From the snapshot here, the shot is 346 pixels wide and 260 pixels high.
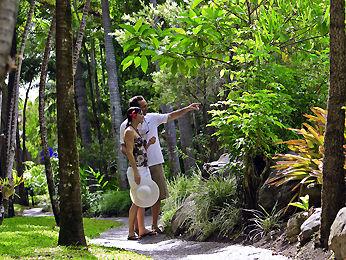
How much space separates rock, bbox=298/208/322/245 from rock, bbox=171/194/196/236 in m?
2.93

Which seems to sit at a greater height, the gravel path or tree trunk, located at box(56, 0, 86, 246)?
tree trunk, located at box(56, 0, 86, 246)

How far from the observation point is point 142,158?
26.6 feet

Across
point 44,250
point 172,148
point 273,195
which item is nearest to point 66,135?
point 44,250

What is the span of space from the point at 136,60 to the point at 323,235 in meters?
2.90

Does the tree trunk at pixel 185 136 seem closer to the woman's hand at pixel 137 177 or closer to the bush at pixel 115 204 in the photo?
the bush at pixel 115 204

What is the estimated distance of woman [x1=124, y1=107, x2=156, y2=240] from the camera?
7.82 meters

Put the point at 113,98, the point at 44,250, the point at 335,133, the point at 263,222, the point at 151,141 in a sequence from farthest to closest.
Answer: the point at 113,98, the point at 151,141, the point at 263,222, the point at 44,250, the point at 335,133

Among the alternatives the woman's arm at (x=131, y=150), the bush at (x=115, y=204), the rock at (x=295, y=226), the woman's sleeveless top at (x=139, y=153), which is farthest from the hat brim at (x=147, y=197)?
the bush at (x=115, y=204)

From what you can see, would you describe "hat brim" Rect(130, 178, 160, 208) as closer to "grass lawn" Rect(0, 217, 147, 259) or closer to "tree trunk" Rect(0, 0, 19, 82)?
"grass lawn" Rect(0, 217, 147, 259)

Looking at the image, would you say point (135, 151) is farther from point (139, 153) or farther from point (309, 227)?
point (309, 227)

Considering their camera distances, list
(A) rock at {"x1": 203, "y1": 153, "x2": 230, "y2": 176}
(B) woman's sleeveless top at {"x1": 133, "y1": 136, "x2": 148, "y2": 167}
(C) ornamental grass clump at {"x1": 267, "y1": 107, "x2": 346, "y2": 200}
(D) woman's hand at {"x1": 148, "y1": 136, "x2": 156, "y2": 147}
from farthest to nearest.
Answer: (A) rock at {"x1": 203, "y1": 153, "x2": 230, "y2": 176} < (D) woman's hand at {"x1": 148, "y1": 136, "x2": 156, "y2": 147} < (B) woman's sleeveless top at {"x1": 133, "y1": 136, "x2": 148, "y2": 167} < (C) ornamental grass clump at {"x1": 267, "y1": 107, "x2": 346, "y2": 200}

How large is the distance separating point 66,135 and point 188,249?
7.58 ft

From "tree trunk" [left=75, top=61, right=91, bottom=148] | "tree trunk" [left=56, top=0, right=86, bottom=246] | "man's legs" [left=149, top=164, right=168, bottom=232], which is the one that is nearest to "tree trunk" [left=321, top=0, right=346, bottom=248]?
"tree trunk" [left=56, top=0, right=86, bottom=246]

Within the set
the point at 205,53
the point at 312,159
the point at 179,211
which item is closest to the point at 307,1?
the point at 312,159
